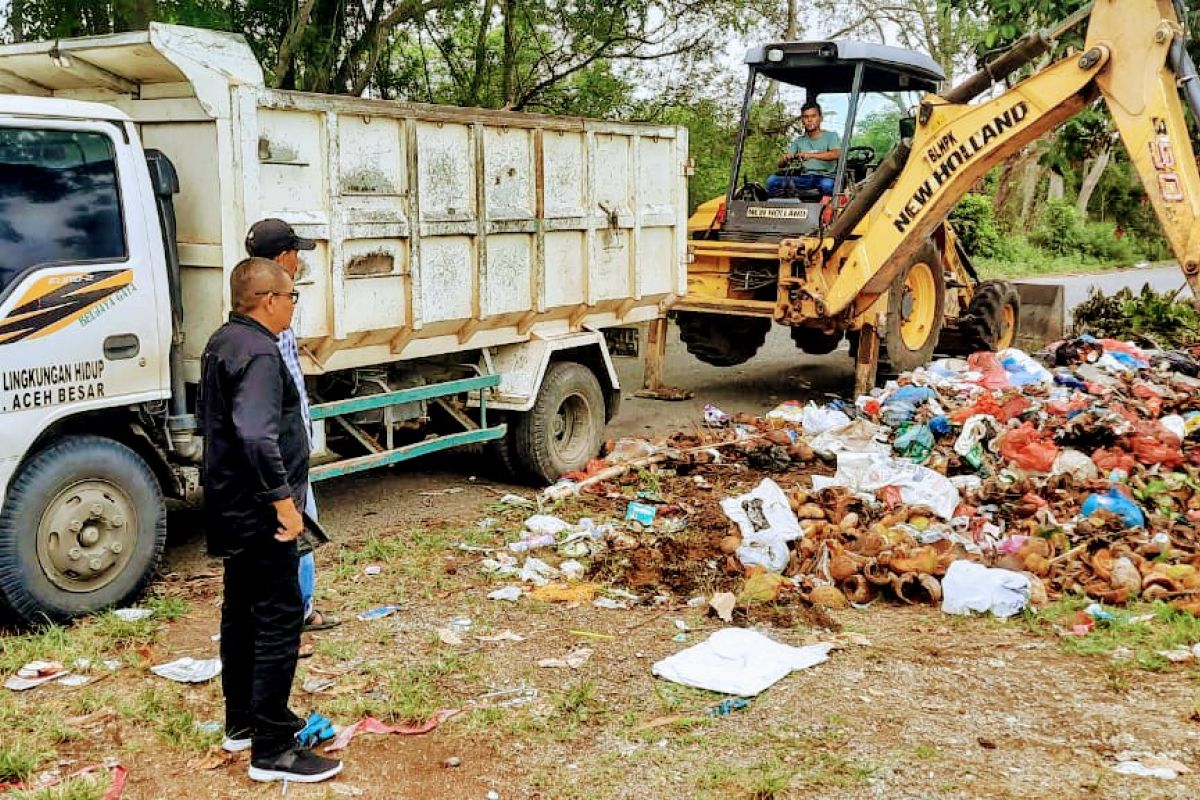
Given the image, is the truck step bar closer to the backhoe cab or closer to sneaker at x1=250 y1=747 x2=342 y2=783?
sneaker at x1=250 y1=747 x2=342 y2=783

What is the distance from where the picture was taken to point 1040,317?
13297 millimetres

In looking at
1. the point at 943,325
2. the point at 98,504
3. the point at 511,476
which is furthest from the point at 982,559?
the point at 943,325

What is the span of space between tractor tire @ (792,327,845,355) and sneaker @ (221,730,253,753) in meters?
7.41

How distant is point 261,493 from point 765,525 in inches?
130

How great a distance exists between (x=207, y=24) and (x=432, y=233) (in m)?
4.20

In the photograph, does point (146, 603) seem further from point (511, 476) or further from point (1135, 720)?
point (1135, 720)

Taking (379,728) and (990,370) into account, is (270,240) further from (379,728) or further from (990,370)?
(990,370)

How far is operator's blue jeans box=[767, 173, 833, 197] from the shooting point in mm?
10812

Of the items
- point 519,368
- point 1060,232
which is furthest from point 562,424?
point 1060,232

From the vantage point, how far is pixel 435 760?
4.29 m

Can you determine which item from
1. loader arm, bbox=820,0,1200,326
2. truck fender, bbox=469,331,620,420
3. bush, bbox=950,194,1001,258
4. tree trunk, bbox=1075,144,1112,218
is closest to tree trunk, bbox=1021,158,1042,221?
tree trunk, bbox=1075,144,1112,218

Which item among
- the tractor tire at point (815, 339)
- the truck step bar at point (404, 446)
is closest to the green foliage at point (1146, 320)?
the tractor tire at point (815, 339)

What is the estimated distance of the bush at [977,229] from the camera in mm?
24823

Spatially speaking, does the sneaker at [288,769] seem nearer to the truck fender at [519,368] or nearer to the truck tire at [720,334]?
the truck fender at [519,368]
